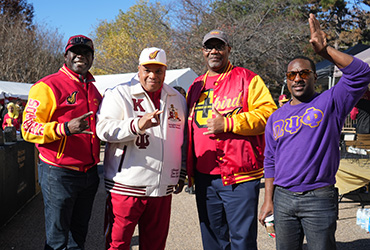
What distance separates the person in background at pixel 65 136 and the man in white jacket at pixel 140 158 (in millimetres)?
207

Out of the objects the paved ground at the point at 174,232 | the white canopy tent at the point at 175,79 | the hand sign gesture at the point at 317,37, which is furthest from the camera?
the white canopy tent at the point at 175,79

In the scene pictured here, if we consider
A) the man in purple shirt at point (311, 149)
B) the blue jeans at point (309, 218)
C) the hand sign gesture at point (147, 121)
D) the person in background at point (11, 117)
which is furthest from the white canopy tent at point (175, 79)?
the blue jeans at point (309, 218)

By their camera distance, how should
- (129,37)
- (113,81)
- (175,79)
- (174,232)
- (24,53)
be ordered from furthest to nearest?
(129,37)
(24,53)
(113,81)
(175,79)
(174,232)

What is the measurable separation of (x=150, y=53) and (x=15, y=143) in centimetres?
384

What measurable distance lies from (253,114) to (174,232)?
110 inches

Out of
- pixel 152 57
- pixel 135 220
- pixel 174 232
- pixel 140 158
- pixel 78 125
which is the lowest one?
pixel 174 232

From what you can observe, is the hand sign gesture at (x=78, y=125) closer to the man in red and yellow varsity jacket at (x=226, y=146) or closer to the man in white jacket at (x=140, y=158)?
the man in white jacket at (x=140, y=158)

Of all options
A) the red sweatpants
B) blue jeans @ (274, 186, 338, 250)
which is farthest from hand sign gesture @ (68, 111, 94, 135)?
blue jeans @ (274, 186, 338, 250)

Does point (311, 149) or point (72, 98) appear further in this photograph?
point (72, 98)

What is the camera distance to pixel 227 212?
2924 mm

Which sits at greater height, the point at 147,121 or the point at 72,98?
the point at 72,98

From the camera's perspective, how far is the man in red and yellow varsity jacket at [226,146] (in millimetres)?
2816

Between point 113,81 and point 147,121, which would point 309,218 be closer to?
point 147,121

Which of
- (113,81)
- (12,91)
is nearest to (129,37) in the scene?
(12,91)
